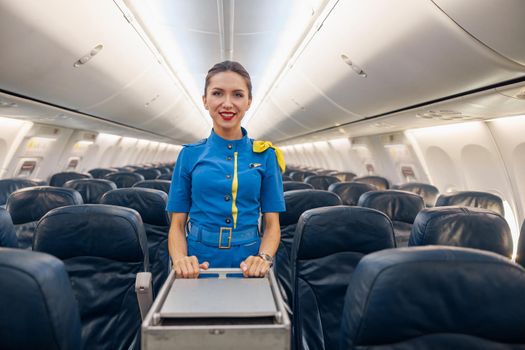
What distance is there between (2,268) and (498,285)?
1.35 m

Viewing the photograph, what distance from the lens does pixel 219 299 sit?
1.03 metres

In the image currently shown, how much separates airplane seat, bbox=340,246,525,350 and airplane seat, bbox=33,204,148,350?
1426 millimetres

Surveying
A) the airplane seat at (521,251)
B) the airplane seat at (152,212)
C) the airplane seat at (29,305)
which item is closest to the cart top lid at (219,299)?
the airplane seat at (29,305)

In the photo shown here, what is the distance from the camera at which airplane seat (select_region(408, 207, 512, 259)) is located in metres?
2.25

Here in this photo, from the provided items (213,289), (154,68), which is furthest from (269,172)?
(154,68)

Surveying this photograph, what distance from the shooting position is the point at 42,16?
2.74 meters

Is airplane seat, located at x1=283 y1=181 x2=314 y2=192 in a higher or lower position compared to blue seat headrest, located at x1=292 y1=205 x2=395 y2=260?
higher

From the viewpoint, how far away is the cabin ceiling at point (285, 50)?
254 cm

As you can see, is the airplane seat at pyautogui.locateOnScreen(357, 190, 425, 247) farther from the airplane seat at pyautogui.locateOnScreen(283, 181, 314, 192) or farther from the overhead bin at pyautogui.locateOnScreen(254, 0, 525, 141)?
the airplane seat at pyautogui.locateOnScreen(283, 181, 314, 192)

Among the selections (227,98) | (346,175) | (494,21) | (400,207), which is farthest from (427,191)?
(227,98)

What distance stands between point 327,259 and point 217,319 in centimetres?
139

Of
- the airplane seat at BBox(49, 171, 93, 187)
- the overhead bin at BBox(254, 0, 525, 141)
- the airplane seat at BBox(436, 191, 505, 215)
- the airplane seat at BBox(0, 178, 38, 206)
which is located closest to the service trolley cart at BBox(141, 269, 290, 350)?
the overhead bin at BBox(254, 0, 525, 141)

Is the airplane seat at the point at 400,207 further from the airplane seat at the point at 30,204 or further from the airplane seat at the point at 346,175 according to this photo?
the airplane seat at the point at 346,175

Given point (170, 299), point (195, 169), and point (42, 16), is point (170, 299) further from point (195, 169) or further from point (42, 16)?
point (42, 16)
